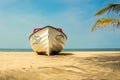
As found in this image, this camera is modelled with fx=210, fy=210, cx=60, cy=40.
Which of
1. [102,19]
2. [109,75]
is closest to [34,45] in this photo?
[102,19]

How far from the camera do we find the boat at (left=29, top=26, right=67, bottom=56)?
12289 millimetres

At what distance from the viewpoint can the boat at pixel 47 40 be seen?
12289 mm

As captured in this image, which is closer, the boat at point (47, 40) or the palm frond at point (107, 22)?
the palm frond at point (107, 22)

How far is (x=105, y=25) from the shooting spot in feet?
32.3

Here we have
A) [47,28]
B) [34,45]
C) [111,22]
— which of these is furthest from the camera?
[34,45]

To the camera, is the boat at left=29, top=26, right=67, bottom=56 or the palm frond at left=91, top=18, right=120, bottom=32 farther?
the boat at left=29, top=26, right=67, bottom=56

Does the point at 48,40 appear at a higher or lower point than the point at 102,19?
lower

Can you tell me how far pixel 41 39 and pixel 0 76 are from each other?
26.5 ft

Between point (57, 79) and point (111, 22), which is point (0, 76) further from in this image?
point (111, 22)

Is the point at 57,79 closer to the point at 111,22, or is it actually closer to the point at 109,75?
the point at 109,75

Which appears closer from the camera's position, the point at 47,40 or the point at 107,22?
the point at 107,22

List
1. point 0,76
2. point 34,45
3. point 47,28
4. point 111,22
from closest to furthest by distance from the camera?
1. point 0,76
2. point 111,22
3. point 47,28
4. point 34,45

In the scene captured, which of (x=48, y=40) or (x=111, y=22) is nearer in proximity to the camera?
(x=111, y=22)

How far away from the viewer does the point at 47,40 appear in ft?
40.3
